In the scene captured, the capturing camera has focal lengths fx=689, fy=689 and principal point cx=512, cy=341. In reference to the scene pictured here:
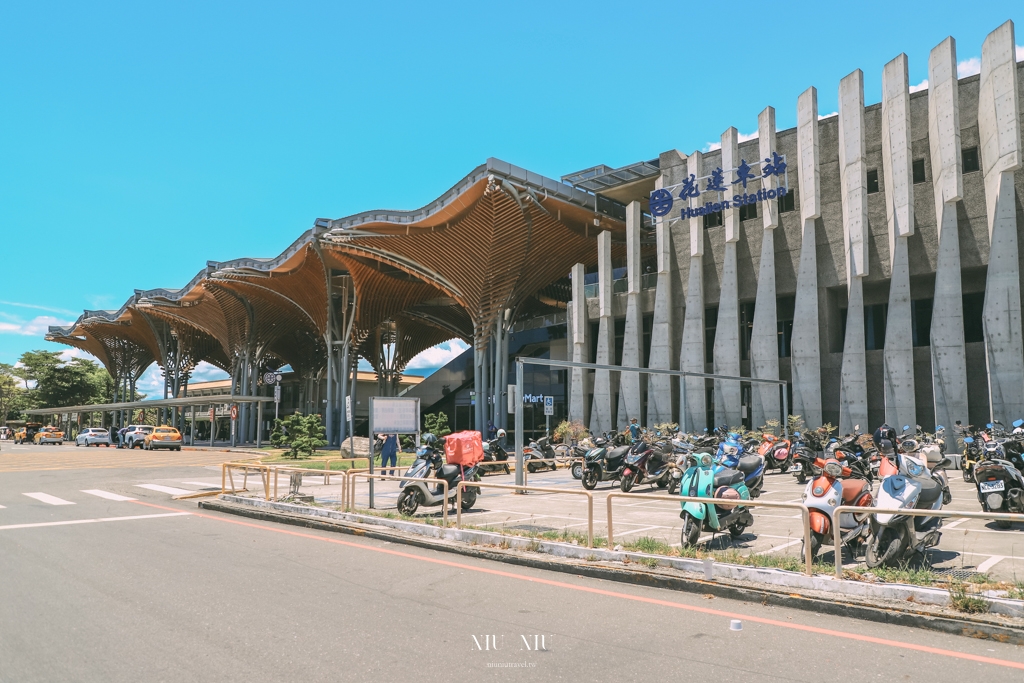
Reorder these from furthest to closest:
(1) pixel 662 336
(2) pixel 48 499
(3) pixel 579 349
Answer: (3) pixel 579 349
(1) pixel 662 336
(2) pixel 48 499

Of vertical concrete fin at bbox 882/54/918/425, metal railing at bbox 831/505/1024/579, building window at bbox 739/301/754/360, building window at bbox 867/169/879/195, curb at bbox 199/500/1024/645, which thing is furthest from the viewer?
building window at bbox 739/301/754/360

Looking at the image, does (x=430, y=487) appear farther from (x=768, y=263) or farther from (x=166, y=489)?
(x=768, y=263)

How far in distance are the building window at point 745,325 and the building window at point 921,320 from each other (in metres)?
6.87

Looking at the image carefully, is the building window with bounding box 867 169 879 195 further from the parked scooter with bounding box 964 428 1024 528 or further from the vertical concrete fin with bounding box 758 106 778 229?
the parked scooter with bounding box 964 428 1024 528

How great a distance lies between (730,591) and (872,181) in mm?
26910

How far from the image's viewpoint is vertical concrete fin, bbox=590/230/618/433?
34.1m

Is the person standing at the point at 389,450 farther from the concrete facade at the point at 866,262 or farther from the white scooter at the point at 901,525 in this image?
the concrete facade at the point at 866,262

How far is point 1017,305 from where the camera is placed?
23141mm

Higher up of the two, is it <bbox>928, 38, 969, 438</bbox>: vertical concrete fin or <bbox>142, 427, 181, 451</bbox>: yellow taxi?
<bbox>928, 38, 969, 438</bbox>: vertical concrete fin

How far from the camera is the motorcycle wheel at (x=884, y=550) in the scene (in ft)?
21.8

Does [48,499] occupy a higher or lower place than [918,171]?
lower

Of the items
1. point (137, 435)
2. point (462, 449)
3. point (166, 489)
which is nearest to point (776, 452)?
point (462, 449)

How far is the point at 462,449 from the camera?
1202cm

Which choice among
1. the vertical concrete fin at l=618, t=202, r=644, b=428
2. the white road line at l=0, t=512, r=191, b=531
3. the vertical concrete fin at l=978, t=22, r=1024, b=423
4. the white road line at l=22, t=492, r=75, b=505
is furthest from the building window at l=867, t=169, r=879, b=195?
Result: the white road line at l=22, t=492, r=75, b=505
